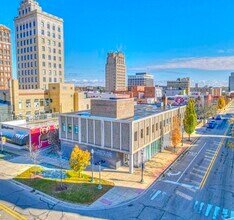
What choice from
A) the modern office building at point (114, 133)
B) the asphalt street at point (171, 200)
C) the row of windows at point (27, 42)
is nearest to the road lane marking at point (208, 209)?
the asphalt street at point (171, 200)

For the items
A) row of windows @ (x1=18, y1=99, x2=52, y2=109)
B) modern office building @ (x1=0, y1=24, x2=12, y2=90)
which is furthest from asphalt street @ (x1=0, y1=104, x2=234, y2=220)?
modern office building @ (x1=0, y1=24, x2=12, y2=90)

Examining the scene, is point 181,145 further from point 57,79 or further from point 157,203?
point 57,79

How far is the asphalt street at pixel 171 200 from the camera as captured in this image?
19.6 m

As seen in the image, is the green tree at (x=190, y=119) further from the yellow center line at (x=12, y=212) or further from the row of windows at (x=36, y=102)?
the row of windows at (x=36, y=102)

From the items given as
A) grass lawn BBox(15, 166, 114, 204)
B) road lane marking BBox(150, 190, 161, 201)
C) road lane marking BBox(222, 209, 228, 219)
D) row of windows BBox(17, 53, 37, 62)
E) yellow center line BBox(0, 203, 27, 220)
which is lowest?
road lane marking BBox(222, 209, 228, 219)

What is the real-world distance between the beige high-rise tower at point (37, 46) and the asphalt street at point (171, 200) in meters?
51.8

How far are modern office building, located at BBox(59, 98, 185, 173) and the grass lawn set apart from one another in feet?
16.8

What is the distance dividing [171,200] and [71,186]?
451 inches

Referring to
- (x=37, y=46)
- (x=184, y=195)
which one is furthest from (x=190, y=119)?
(x=37, y=46)

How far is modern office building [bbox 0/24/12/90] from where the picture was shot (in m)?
104

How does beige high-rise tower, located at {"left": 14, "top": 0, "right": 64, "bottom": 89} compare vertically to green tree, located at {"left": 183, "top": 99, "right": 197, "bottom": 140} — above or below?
above

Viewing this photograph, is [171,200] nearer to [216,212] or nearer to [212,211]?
[212,211]

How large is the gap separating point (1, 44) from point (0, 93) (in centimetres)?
5936

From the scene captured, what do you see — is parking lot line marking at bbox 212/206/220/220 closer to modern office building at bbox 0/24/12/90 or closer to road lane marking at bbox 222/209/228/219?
road lane marking at bbox 222/209/228/219
